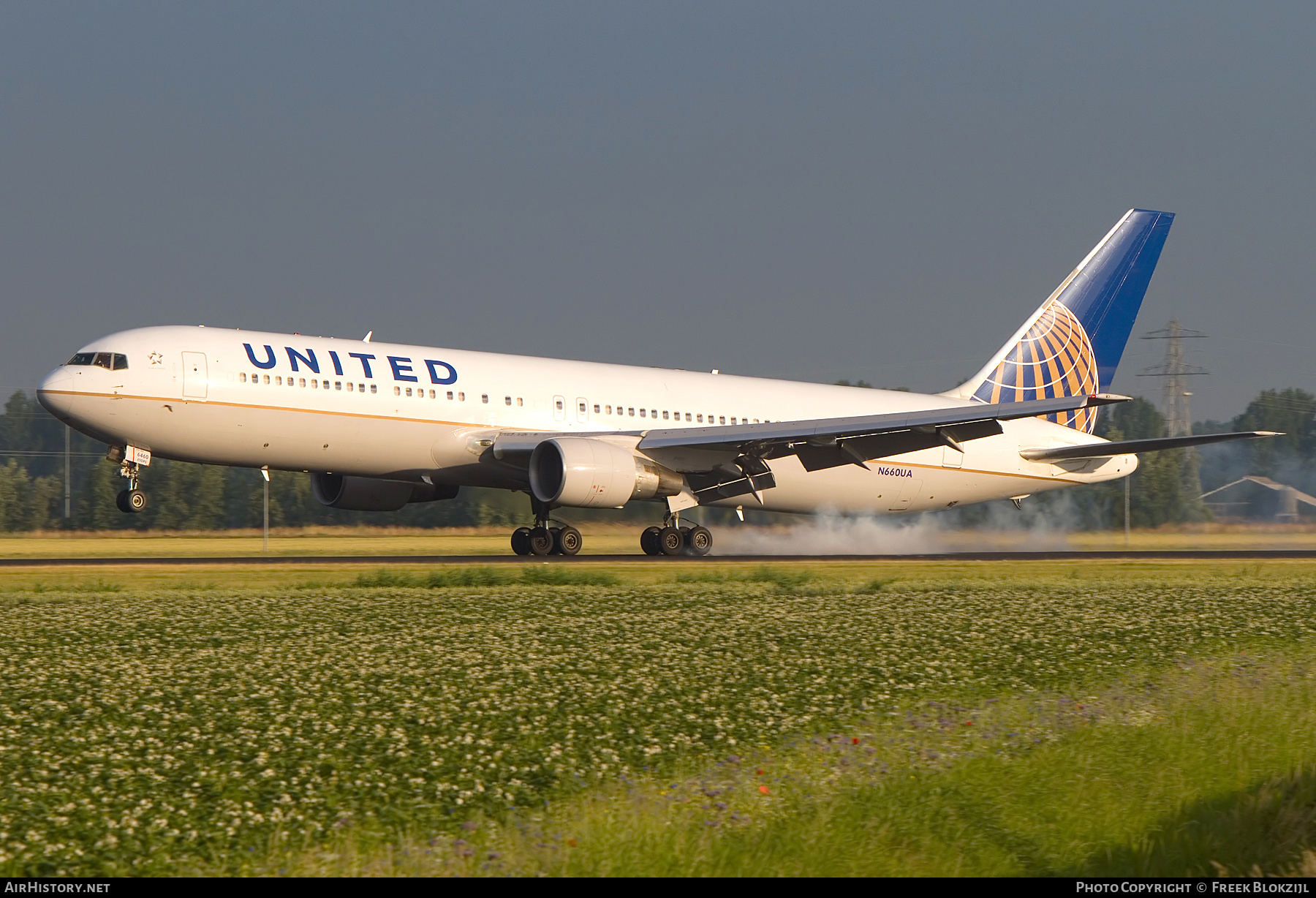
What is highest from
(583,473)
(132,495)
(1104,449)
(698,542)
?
(1104,449)

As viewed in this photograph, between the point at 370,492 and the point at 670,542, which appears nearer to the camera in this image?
the point at 670,542

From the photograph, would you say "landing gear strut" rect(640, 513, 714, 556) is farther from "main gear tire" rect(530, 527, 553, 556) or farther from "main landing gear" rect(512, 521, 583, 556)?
"main gear tire" rect(530, 527, 553, 556)

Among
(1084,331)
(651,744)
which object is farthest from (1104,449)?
(651,744)

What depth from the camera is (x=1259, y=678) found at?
1127cm

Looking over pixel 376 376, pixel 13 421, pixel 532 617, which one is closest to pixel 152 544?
pixel 376 376

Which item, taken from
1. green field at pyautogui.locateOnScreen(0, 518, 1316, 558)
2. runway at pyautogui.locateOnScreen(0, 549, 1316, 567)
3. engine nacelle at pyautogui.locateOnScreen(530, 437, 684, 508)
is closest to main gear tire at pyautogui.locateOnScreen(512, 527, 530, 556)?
runway at pyautogui.locateOnScreen(0, 549, 1316, 567)

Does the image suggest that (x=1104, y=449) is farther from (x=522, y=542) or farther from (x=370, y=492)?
(x=370, y=492)

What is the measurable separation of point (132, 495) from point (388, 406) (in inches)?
199

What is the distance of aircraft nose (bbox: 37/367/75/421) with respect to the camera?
82.3ft

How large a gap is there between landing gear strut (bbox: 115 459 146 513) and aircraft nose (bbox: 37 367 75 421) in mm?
1400

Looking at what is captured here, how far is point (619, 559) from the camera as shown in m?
28.0

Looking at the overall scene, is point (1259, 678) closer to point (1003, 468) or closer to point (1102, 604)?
point (1102, 604)
